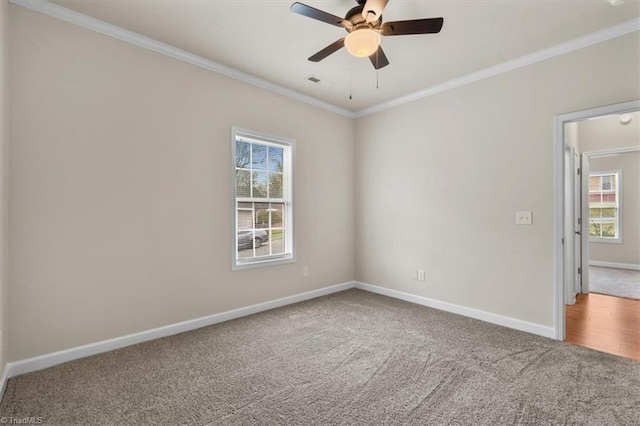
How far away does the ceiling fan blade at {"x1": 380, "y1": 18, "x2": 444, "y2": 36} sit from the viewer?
205cm

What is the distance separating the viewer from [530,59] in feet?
10.4

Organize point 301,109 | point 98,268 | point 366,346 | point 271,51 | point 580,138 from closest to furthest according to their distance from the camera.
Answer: point 98,268 < point 366,346 < point 271,51 < point 301,109 < point 580,138

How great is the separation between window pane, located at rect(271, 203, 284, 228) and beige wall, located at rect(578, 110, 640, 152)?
18.9 feet

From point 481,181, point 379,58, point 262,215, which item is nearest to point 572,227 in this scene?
point 481,181

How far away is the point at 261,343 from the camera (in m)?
2.92

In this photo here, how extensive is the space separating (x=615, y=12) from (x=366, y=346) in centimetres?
355

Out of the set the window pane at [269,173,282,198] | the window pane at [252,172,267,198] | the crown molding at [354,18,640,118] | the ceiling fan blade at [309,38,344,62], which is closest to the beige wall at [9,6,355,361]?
the window pane at [252,172,267,198]

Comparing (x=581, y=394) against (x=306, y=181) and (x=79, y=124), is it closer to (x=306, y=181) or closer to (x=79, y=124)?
(x=306, y=181)

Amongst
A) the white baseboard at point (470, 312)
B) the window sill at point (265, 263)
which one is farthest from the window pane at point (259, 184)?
the white baseboard at point (470, 312)

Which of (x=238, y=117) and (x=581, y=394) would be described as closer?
(x=581, y=394)

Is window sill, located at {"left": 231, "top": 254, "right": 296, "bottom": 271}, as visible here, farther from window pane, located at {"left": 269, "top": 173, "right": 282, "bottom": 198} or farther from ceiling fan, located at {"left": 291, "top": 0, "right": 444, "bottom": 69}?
ceiling fan, located at {"left": 291, "top": 0, "right": 444, "bottom": 69}

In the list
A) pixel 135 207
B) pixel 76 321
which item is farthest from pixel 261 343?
pixel 135 207

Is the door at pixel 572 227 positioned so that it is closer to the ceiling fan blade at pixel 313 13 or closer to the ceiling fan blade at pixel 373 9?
the ceiling fan blade at pixel 373 9

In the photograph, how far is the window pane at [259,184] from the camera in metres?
3.88
